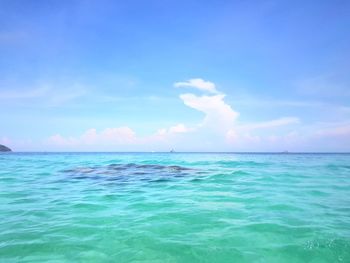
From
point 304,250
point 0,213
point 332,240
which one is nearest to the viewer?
point 304,250

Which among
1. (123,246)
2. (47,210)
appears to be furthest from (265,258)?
(47,210)

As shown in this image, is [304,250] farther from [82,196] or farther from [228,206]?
[82,196]

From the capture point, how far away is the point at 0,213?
304 inches

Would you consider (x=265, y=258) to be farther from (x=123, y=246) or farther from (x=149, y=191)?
(x=149, y=191)

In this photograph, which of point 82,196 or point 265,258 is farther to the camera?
point 82,196

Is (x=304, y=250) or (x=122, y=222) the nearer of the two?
(x=304, y=250)

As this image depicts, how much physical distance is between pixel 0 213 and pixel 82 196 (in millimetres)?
3007

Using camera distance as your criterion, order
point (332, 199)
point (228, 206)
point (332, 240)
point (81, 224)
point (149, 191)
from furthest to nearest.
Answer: point (149, 191) → point (332, 199) → point (228, 206) → point (81, 224) → point (332, 240)

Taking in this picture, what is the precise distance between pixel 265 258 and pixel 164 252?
5.87 ft

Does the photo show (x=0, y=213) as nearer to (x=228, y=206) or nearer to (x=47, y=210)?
(x=47, y=210)

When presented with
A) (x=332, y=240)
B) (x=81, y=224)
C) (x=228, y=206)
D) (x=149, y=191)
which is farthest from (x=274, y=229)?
(x=149, y=191)

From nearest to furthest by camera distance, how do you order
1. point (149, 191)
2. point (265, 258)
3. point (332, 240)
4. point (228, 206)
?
point (265, 258) < point (332, 240) < point (228, 206) < point (149, 191)

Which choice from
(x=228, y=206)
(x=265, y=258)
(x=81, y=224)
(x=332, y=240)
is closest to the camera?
(x=265, y=258)

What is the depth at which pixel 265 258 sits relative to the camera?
4742 millimetres
